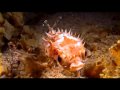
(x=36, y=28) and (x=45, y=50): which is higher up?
(x=36, y=28)

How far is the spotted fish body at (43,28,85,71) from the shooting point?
2.20 metres

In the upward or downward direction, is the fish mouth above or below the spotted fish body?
below

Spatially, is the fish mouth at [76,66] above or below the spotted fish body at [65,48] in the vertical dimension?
below

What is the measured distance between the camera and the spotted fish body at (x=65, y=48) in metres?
2.20

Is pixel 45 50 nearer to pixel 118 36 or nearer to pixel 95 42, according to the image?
pixel 95 42

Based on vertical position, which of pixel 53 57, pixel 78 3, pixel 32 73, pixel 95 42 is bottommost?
pixel 32 73

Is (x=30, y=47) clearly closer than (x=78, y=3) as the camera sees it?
No

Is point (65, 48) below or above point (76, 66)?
above

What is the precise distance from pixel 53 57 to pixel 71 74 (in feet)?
0.78

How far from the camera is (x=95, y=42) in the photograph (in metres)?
2.28

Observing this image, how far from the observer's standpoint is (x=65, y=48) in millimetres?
2205

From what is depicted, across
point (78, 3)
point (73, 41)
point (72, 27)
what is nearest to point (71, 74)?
point (73, 41)
